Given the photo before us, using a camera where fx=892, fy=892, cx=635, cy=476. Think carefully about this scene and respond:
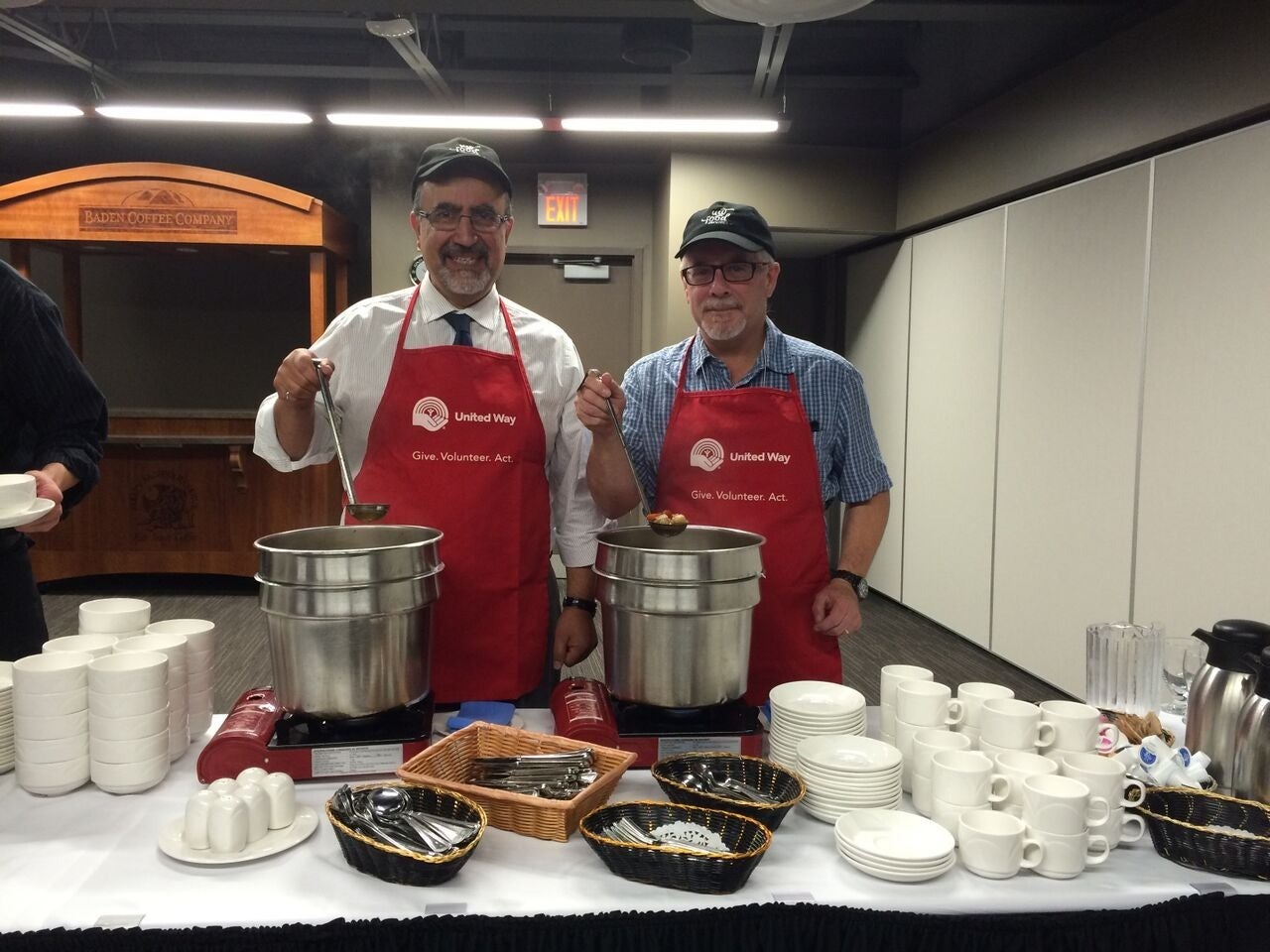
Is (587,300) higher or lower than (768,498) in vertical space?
higher

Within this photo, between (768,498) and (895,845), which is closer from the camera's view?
(895,845)

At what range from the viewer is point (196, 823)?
1111mm

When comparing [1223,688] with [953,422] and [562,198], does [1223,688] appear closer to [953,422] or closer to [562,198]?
[953,422]

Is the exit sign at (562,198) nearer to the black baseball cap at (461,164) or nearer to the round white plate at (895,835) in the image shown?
the black baseball cap at (461,164)

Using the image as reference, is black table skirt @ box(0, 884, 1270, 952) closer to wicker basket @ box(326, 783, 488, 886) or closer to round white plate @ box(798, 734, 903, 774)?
wicker basket @ box(326, 783, 488, 886)

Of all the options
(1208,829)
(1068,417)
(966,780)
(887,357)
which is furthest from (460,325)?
(887,357)

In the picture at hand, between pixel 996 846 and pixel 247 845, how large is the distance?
0.93 meters

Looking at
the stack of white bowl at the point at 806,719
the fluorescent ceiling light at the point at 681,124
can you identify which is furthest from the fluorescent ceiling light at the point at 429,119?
the stack of white bowl at the point at 806,719

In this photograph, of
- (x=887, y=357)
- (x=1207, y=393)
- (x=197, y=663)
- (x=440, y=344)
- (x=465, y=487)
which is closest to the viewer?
(x=197, y=663)

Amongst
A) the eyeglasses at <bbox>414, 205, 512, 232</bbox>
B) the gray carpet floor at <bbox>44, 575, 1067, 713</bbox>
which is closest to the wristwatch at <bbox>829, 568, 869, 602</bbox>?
the eyeglasses at <bbox>414, 205, 512, 232</bbox>

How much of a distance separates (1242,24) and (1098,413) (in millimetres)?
1449

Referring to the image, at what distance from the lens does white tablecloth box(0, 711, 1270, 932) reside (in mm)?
1020

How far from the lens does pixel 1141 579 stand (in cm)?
344

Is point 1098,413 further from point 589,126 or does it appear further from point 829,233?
point 589,126
